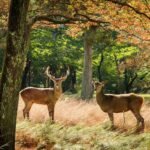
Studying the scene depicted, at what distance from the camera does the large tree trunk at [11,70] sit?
9141 mm

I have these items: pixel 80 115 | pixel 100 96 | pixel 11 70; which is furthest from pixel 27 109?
pixel 11 70

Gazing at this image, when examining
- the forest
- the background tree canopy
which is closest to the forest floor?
Result: the forest

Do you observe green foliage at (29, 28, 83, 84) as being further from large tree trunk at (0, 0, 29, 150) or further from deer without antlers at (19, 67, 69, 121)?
large tree trunk at (0, 0, 29, 150)

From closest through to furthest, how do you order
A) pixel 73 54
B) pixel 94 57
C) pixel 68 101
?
pixel 68 101
pixel 73 54
pixel 94 57

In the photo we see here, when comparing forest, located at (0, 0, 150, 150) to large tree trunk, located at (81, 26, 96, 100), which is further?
large tree trunk, located at (81, 26, 96, 100)

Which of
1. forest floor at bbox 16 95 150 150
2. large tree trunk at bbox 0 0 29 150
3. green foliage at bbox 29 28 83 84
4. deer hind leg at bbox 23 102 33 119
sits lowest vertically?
forest floor at bbox 16 95 150 150

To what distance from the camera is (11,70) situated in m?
9.20

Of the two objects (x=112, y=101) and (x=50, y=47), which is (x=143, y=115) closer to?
Result: (x=112, y=101)

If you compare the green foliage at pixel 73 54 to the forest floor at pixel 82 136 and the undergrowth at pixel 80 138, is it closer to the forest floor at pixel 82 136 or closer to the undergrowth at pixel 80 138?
the forest floor at pixel 82 136

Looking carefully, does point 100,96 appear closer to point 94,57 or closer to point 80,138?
point 80,138

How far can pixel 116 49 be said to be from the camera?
131 ft

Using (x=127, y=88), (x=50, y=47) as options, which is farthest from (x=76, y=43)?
(x=127, y=88)

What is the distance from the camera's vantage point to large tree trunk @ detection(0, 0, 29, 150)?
914cm

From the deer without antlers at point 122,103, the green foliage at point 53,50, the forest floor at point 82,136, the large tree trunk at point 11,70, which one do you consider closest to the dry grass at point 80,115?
the forest floor at point 82,136
